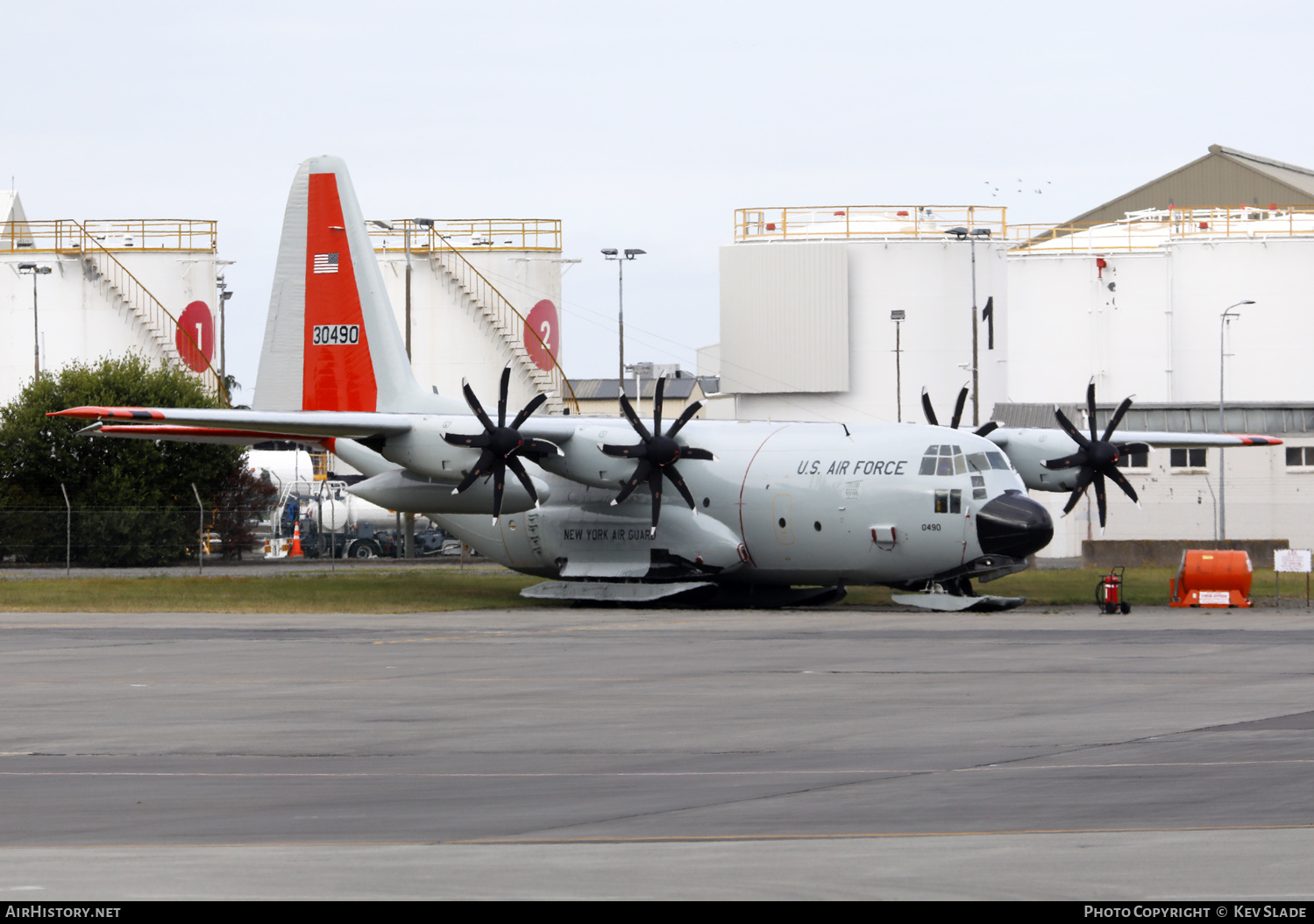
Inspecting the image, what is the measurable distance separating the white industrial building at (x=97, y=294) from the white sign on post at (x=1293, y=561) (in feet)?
140

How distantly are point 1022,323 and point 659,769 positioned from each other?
6146 centimetres

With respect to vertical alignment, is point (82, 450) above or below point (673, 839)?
above

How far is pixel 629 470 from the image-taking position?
117 feet

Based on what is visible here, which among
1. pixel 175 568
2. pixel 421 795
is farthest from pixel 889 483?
pixel 175 568

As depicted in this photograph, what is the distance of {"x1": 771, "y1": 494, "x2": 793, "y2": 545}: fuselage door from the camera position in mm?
34844

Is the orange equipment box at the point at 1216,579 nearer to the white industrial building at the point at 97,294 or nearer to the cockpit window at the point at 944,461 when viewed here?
the cockpit window at the point at 944,461

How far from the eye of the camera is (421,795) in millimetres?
11680

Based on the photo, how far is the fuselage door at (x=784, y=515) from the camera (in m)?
34.8

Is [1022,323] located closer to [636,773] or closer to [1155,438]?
[1155,438]

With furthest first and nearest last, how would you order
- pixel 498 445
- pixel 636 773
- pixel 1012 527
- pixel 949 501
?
pixel 498 445
pixel 949 501
pixel 1012 527
pixel 636 773

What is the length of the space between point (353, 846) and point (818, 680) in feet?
38.5

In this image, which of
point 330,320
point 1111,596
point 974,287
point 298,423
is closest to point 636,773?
point 1111,596

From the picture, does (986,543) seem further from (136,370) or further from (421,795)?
(136,370)

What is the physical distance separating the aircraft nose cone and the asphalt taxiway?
6108 millimetres
